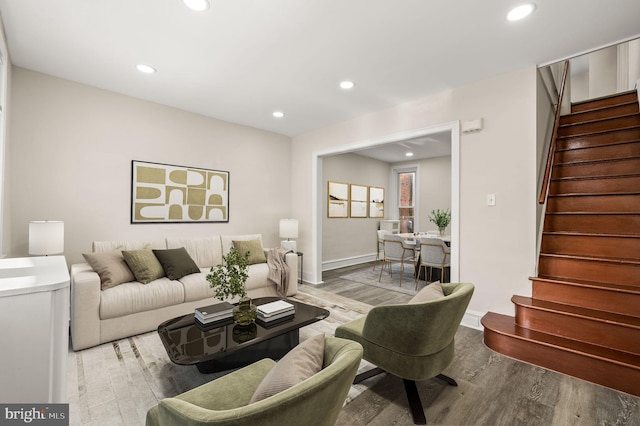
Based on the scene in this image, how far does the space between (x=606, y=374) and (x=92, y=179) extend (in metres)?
5.13

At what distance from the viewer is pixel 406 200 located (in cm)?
802

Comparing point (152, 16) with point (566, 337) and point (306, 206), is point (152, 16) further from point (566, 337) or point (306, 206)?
point (566, 337)

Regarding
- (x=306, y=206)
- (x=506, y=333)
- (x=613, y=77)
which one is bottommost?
(x=506, y=333)

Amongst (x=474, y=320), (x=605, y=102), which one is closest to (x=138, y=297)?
(x=474, y=320)

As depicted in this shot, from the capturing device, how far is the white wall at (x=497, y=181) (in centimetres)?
292

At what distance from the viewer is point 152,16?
2189mm

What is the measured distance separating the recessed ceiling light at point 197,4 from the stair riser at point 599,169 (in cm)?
421

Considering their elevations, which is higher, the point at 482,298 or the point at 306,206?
the point at 306,206

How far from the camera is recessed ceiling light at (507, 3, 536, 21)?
207 cm

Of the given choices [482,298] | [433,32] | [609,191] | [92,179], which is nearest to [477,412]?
[482,298]

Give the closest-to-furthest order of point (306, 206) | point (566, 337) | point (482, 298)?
1. point (566, 337)
2. point (482, 298)
3. point (306, 206)

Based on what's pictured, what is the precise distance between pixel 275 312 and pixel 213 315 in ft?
1.58

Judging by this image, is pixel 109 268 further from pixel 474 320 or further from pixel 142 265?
pixel 474 320

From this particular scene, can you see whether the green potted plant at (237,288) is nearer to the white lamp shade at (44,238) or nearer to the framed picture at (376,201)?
the white lamp shade at (44,238)
